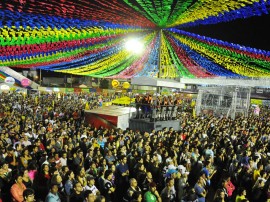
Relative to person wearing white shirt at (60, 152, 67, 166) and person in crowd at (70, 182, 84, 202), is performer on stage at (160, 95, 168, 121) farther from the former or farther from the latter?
person in crowd at (70, 182, 84, 202)

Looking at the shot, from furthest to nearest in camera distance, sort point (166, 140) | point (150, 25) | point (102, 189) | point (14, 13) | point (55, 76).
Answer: point (55, 76) < point (150, 25) < point (166, 140) < point (14, 13) < point (102, 189)

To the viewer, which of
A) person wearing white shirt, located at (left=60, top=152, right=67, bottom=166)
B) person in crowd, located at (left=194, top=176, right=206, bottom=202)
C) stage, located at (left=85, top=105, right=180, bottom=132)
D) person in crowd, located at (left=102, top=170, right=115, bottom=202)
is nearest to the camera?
person in crowd, located at (left=194, top=176, right=206, bottom=202)

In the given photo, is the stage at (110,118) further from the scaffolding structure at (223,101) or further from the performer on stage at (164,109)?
the scaffolding structure at (223,101)

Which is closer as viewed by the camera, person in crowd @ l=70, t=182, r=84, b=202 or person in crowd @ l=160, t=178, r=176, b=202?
person in crowd @ l=70, t=182, r=84, b=202

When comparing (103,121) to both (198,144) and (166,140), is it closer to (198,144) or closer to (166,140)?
(166,140)

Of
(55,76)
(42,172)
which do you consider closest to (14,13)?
(42,172)

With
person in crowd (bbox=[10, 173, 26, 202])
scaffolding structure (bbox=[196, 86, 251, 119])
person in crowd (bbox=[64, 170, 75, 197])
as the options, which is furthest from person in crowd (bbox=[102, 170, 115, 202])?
scaffolding structure (bbox=[196, 86, 251, 119])

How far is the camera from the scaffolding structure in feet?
70.2

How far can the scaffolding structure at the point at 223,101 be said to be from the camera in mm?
21406

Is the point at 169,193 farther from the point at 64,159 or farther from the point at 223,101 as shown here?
the point at 223,101

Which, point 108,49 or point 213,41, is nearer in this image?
point 213,41

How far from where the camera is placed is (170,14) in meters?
9.45

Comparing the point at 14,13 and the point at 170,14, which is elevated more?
the point at 170,14

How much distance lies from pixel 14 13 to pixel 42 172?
430 cm
